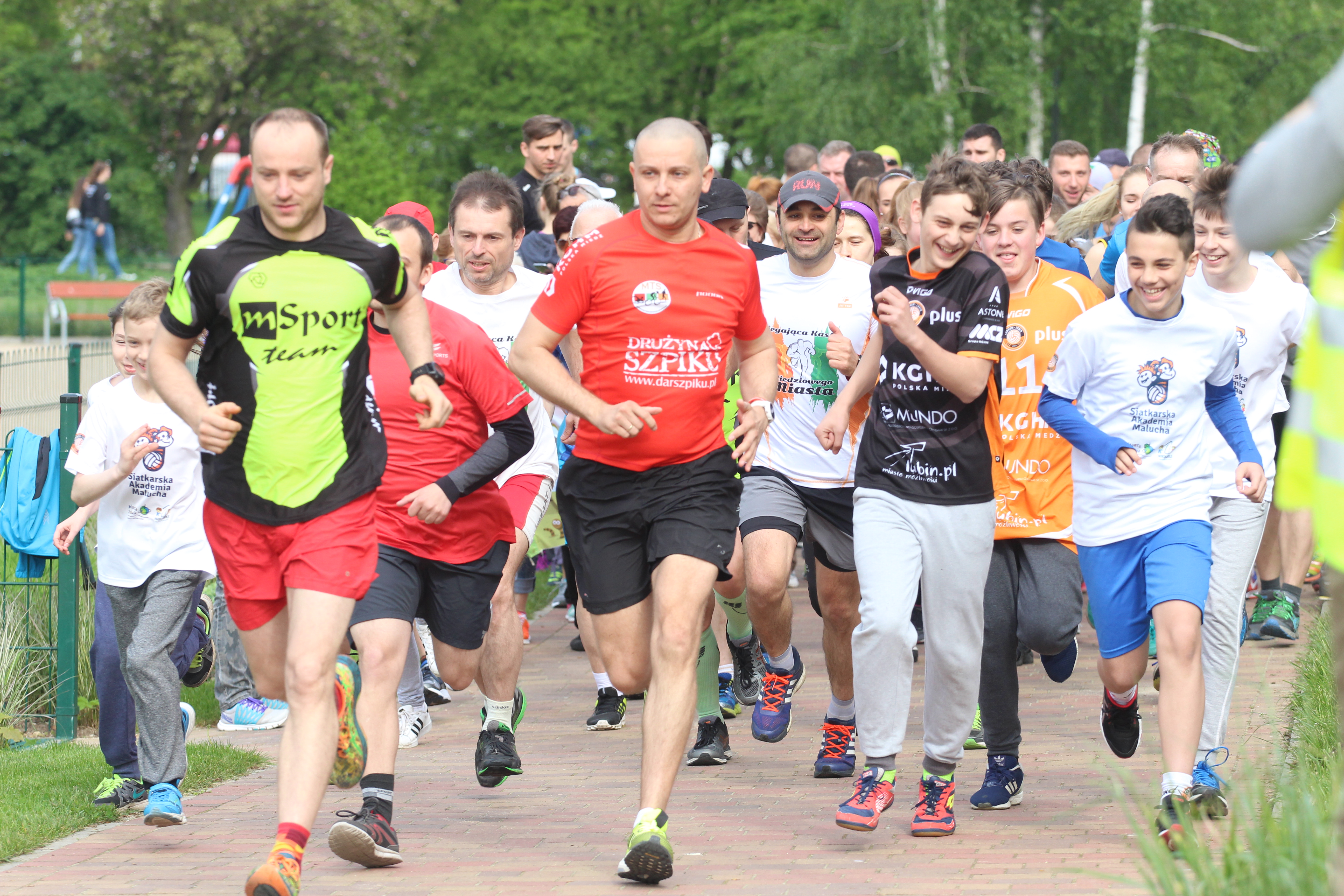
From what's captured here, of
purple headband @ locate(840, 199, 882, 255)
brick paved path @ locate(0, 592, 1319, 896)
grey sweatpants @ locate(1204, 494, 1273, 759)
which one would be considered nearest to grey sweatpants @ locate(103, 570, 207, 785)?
→ brick paved path @ locate(0, 592, 1319, 896)

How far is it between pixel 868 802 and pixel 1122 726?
120 centimetres

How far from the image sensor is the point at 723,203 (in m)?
8.39

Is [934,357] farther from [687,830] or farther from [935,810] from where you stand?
[687,830]

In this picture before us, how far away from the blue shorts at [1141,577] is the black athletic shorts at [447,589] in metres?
2.18

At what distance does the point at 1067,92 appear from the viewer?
33.7 m

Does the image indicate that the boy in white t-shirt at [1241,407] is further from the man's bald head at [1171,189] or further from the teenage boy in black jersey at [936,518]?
the teenage boy in black jersey at [936,518]

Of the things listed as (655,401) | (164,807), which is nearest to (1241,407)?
(655,401)

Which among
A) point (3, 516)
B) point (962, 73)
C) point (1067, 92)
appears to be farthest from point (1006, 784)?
point (1067, 92)

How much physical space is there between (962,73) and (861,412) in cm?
2663

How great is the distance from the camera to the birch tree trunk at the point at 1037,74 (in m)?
32.0

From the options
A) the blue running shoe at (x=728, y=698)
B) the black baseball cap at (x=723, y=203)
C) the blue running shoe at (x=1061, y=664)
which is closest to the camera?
the blue running shoe at (x=1061, y=664)

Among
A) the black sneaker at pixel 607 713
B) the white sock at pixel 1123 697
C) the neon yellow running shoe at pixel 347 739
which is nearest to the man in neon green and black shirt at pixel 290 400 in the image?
the neon yellow running shoe at pixel 347 739

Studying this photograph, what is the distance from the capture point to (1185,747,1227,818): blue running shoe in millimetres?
5270

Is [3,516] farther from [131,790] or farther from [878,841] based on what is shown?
[878,841]
